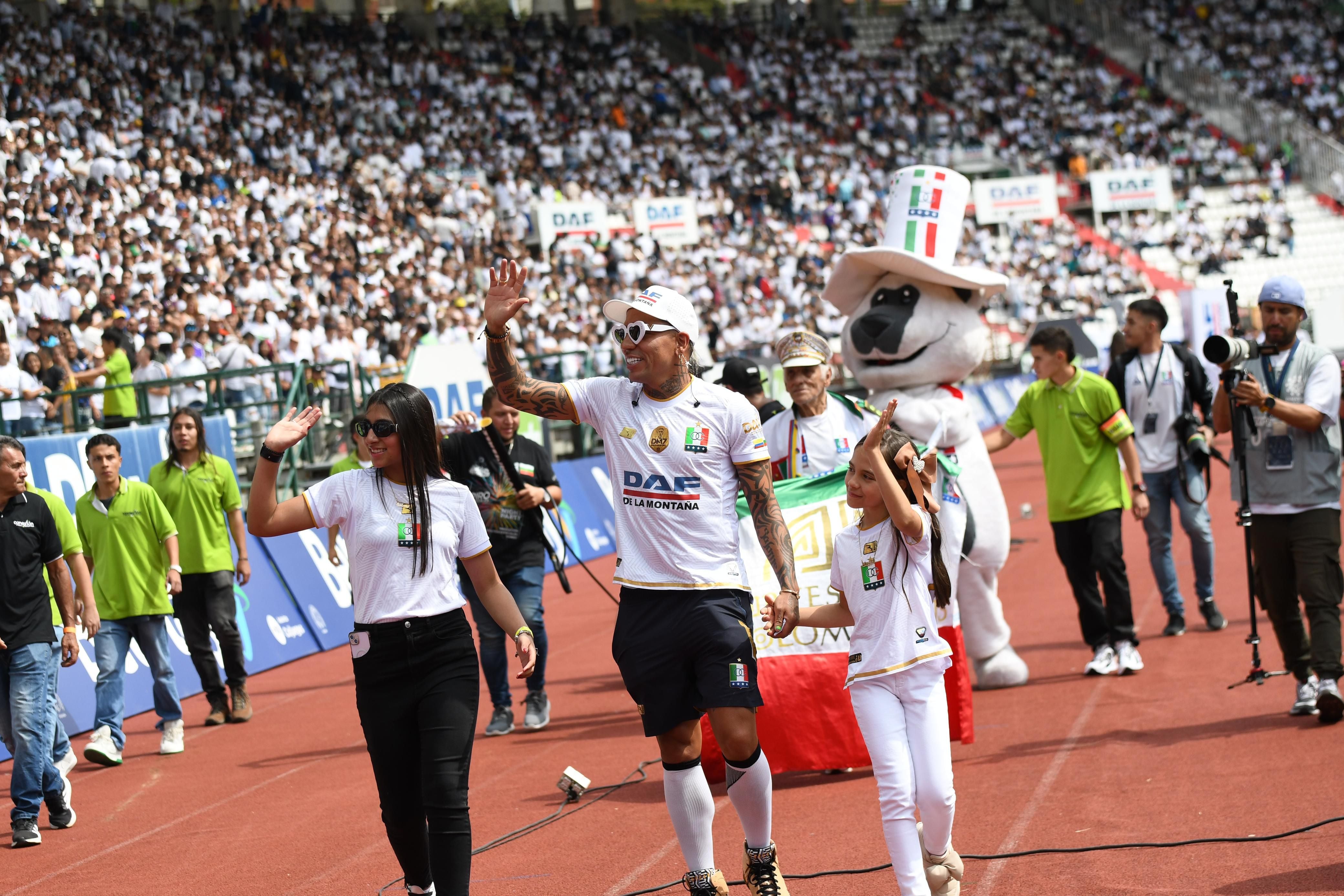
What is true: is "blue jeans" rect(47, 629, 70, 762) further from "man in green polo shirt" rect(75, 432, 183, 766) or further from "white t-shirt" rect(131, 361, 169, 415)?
"white t-shirt" rect(131, 361, 169, 415)

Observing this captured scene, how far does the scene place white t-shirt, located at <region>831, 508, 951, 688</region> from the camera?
4730 mm

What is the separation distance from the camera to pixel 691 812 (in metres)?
4.86

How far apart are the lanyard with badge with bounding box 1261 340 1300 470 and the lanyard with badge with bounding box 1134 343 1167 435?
227 centimetres

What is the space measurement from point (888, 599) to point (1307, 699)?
135 inches

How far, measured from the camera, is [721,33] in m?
46.1

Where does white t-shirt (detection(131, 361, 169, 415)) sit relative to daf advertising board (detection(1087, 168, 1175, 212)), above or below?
above

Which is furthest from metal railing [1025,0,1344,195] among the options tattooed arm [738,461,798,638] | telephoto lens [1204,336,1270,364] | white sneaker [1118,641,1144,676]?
tattooed arm [738,461,798,638]

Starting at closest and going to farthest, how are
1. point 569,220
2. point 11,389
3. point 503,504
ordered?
1. point 503,504
2. point 11,389
3. point 569,220

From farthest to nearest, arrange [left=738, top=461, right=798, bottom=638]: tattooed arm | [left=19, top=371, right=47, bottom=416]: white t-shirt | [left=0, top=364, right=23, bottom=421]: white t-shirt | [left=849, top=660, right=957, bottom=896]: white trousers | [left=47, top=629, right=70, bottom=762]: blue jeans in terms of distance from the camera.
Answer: [left=19, top=371, right=47, bottom=416]: white t-shirt
[left=0, top=364, right=23, bottom=421]: white t-shirt
[left=47, top=629, right=70, bottom=762]: blue jeans
[left=738, top=461, right=798, bottom=638]: tattooed arm
[left=849, top=660, right=957, bottom=896]: white trousers

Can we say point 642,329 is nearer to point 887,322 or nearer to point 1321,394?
point 1321,394

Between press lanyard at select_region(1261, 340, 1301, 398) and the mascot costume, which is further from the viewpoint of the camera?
the mascot costume

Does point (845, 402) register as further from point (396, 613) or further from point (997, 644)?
point (396, 613)

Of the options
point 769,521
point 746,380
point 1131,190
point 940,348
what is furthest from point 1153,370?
point 1131,190

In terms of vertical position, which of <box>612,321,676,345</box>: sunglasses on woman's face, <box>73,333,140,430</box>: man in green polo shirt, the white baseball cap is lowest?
<box>73,333,140,430</box>: man in green polo shirt
